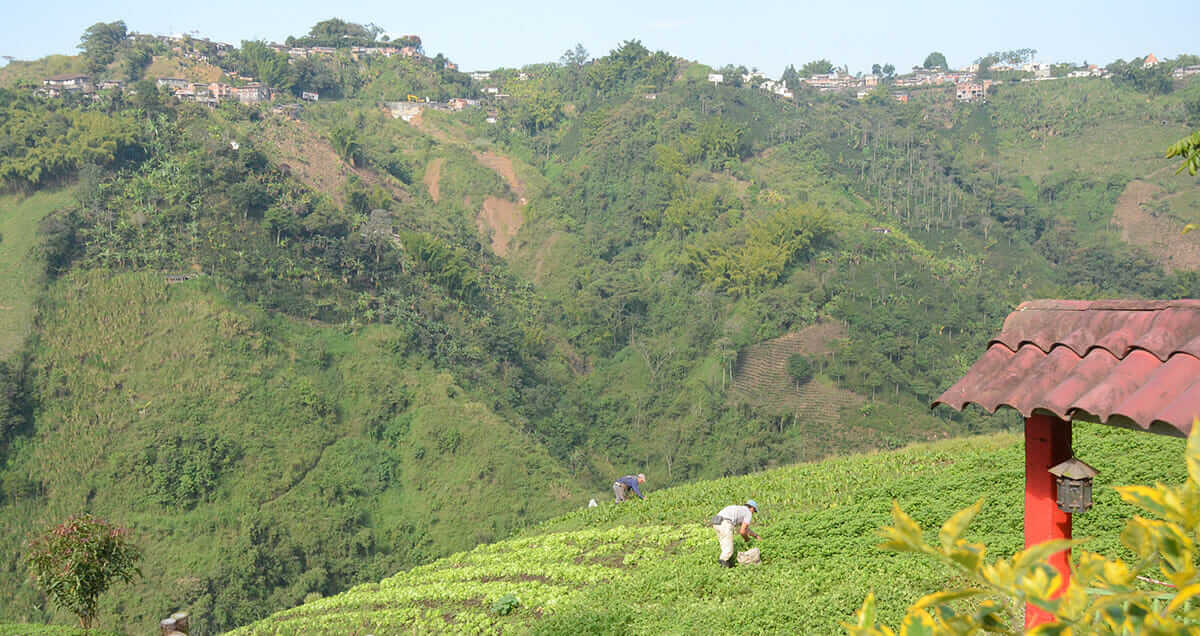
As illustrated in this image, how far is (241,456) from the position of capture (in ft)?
90.9

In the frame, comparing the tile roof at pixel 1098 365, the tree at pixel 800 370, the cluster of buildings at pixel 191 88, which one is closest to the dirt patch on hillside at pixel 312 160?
the cluster of buildings at pixel 191 88

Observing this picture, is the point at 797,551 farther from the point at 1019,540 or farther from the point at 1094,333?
the point at 1094,333

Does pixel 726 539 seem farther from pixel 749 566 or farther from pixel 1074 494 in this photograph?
pixel 1074 494

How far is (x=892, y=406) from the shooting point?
117 feet

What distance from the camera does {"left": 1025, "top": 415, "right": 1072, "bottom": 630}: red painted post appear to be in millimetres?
4887

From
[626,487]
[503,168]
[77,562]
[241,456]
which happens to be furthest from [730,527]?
[503,168]

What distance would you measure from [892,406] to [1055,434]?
32391 millimetres

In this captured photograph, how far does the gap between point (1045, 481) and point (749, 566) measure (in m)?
4.85

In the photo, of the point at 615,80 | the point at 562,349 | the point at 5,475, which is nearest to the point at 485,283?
the point at 562,349

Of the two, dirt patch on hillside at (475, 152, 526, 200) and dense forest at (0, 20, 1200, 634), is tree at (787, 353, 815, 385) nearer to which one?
dense forest at (0, 20, 1200, 634)

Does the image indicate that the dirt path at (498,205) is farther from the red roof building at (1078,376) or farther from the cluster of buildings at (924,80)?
the red roof building at (1078,376)

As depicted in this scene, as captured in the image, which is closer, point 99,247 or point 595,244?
point 99,247

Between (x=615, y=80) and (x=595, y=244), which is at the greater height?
(x=615, y=80)

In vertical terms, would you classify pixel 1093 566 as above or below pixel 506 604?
above
